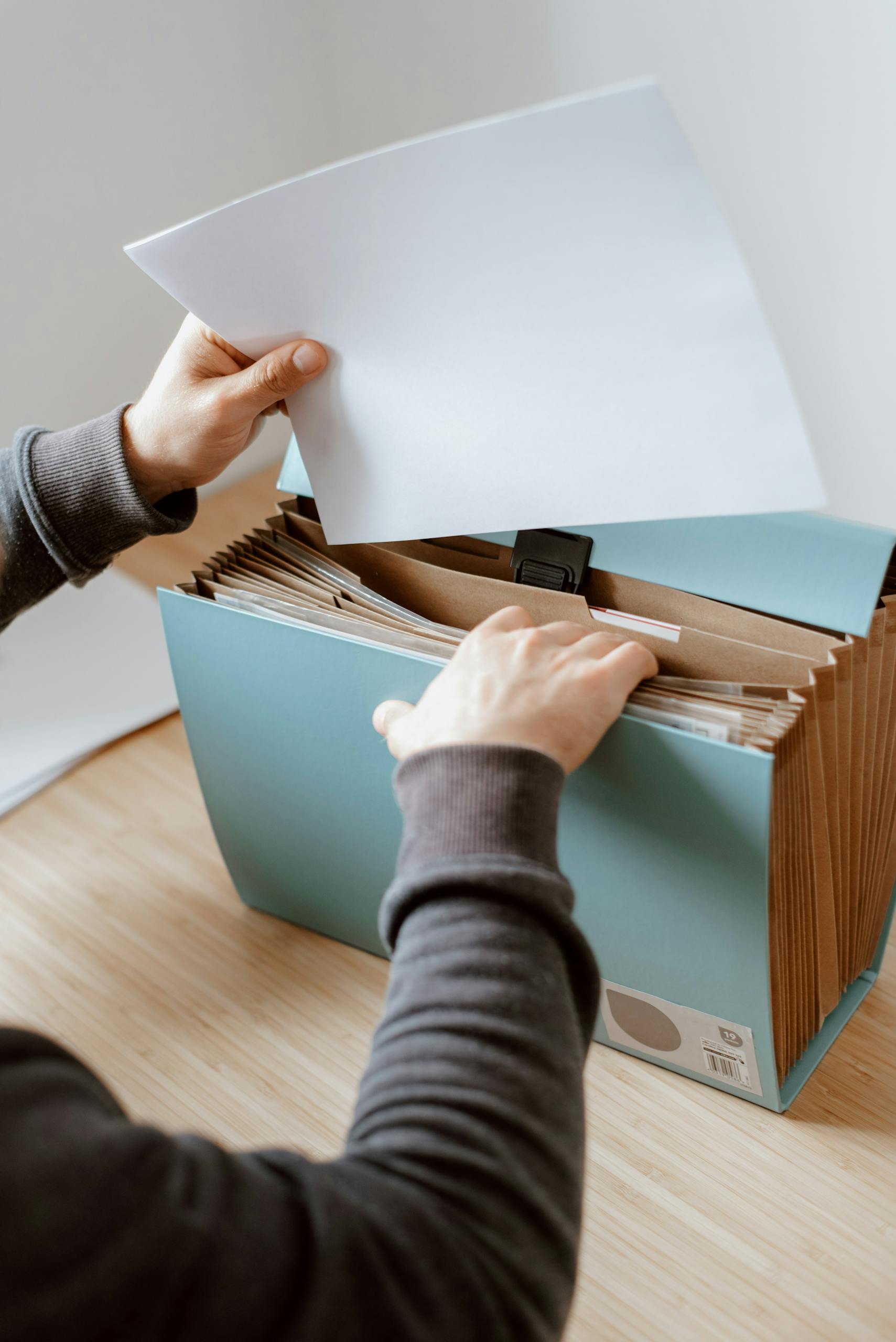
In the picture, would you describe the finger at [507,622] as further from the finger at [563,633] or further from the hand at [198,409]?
the hand at [198,409]

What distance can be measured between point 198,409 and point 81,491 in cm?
10

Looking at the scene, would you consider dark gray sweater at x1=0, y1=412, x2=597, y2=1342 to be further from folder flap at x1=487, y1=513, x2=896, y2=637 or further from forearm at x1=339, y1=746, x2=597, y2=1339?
folder flap at x1=487, y1=513, x2=896, y2=637

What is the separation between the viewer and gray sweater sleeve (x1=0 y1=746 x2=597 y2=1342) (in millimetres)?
283

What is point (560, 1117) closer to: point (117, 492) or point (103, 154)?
point (117, 492)

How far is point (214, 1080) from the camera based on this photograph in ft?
2.07

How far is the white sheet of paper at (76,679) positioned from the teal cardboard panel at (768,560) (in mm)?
466

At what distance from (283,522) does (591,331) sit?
29cm

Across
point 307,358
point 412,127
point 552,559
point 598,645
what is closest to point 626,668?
point 598,645

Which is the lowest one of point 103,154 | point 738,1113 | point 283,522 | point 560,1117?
point 738,1113

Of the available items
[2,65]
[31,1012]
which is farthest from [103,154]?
[31,1012]

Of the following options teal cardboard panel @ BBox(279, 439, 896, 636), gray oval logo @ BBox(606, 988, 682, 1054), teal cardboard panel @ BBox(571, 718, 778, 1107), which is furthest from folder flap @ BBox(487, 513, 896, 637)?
gray oval logo @ BBox(606, 988, 682, 1054)

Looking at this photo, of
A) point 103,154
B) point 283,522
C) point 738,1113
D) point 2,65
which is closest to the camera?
point 738,1113

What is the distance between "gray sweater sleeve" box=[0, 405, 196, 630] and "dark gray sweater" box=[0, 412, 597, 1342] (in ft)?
1.14

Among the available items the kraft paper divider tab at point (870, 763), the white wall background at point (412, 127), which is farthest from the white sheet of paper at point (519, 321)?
the white wall background at point (412, 127)
